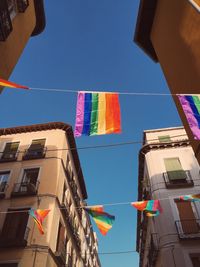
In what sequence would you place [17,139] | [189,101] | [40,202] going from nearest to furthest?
[189,101] < [40,202] < [17,139]

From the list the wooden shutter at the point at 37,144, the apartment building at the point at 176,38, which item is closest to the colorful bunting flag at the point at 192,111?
the apartment building at the point at 176,38

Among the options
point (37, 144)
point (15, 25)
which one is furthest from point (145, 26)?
point (37, 144)

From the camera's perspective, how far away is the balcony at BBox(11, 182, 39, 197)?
1639 cm

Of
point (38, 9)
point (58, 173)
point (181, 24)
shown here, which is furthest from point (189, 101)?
point (58, 173)

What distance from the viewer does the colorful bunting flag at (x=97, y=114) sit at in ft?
23.5

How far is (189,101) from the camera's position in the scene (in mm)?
6996

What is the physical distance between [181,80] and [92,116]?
403 cm

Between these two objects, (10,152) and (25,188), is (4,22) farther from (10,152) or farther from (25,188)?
(10,152)

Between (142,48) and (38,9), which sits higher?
(38,9)

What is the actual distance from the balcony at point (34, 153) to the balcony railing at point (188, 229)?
36.0 feet

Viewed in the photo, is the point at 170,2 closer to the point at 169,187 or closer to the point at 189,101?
the point at 189,101

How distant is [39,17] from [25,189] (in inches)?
441

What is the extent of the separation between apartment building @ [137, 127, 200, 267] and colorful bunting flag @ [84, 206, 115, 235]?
3415 millimetres

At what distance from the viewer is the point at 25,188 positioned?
17.2 meters
